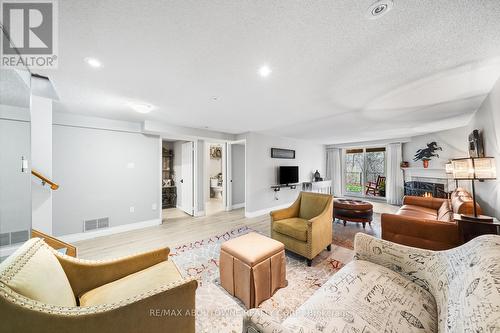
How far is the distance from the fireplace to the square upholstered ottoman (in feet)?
17.7

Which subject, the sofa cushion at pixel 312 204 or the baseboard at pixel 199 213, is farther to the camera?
the baseboard at pixel 199 213

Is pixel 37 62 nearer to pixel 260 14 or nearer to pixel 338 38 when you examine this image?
pixel 260 14

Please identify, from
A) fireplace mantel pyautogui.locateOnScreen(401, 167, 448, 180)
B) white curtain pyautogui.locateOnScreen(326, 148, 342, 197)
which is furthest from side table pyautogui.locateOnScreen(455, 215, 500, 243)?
white curtain pyautogui.locateOnScreen(326, 148, 342, 197)

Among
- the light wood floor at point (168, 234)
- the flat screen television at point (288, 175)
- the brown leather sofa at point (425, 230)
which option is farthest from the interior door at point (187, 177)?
the brown leather sofa at point (425, 230)

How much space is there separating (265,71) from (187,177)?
3983 mm

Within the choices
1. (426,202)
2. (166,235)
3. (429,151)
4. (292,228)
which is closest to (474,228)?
(292,228)

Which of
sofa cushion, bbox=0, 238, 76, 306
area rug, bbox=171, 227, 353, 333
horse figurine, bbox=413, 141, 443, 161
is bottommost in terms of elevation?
area rug, bbox=171, 227, 353, 333

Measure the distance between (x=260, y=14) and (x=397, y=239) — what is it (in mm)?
2947

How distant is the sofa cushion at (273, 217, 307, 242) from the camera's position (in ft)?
7.86

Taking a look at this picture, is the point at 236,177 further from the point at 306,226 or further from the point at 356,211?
the point at 306,226

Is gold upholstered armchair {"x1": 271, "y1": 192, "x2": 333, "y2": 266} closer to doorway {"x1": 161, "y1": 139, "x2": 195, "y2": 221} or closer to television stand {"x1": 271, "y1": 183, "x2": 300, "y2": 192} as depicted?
television stand {"x1": 271, "y1": 183, "x2": 300, "y2": 192}

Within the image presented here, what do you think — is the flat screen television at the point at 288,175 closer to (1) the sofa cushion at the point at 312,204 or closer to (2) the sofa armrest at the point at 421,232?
(1) the sofa cushion at the point at 312,204

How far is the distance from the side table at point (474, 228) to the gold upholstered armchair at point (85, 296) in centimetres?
268

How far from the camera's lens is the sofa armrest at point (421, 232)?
1.98 meters
